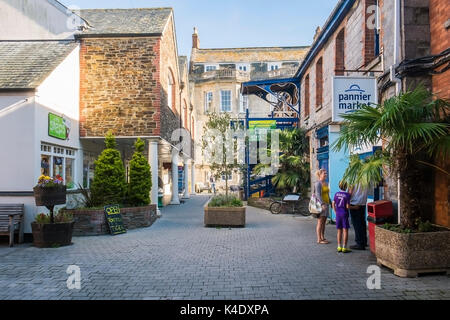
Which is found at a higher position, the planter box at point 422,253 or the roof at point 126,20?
the roof at point 126,20

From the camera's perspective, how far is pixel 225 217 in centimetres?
1143

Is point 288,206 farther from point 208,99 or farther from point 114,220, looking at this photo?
point 208,99

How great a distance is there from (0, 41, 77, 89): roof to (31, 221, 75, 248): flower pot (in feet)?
12.4

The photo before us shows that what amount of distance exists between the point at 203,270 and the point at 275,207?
967cm

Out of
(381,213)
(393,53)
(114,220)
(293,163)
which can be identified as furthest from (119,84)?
Result: (381,213)

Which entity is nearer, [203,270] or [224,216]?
[203,270]

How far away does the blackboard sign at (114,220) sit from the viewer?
10398 mm

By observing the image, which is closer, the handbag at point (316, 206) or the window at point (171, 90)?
the handbag at point (316, 206)

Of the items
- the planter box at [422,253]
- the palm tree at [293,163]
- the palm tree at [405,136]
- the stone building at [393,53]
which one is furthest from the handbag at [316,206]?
the palm tree at [293,163]

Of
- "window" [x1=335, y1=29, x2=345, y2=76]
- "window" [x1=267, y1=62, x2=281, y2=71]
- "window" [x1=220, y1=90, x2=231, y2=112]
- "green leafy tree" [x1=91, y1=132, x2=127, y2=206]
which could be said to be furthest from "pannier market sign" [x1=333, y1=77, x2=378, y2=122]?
"window" [x1=267, y1=62, x2=281, y2=71]

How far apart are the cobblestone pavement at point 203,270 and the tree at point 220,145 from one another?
4.01 m

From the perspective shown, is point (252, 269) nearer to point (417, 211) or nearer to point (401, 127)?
point (417, 211)

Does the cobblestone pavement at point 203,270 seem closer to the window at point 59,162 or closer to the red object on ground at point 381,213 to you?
the red object on ground at point 381,213
